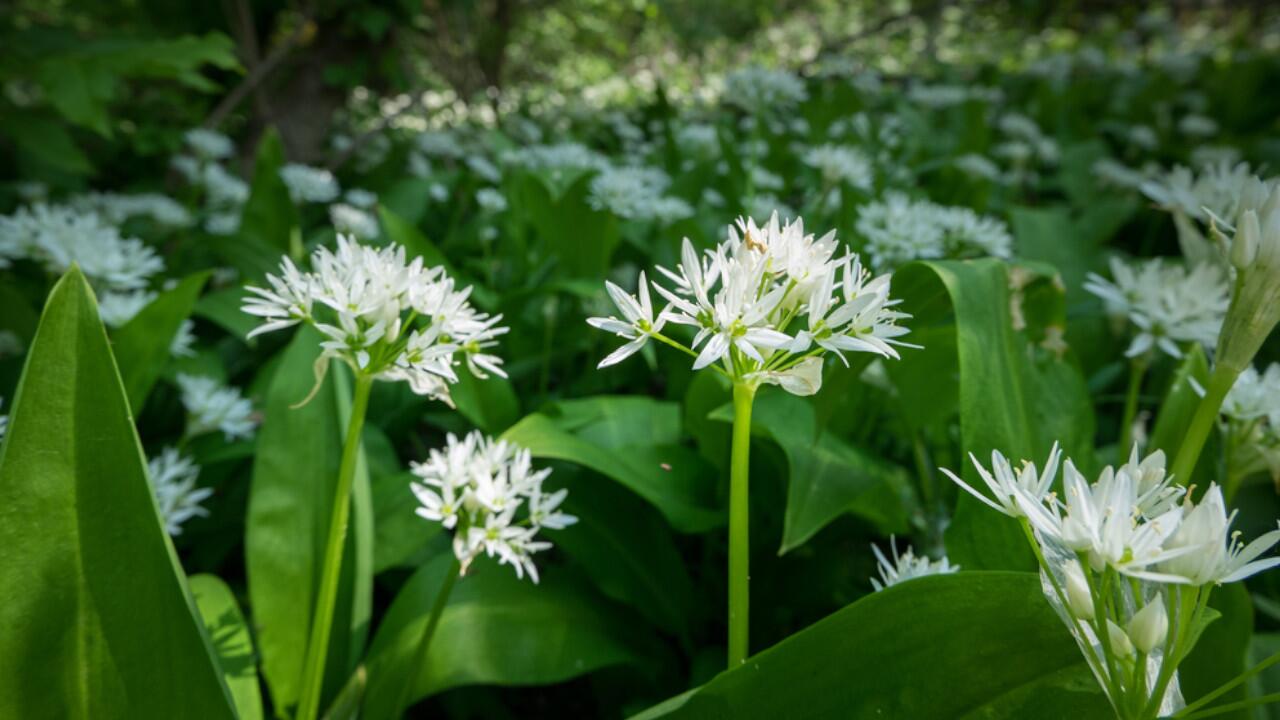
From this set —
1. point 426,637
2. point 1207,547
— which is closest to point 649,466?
point 426,637

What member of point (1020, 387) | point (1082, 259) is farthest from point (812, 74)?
point (1020, 387)

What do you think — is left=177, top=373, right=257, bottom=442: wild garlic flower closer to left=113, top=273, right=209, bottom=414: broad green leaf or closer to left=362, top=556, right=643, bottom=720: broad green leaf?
left=113, top=273, right=209, bottom=414: broad green leaf

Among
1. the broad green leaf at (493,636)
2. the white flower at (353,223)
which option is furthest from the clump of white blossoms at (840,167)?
the broad green leaf at (493,636)

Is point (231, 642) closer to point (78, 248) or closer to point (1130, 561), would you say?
point (78, 248)

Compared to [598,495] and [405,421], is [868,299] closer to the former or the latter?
[598,495]

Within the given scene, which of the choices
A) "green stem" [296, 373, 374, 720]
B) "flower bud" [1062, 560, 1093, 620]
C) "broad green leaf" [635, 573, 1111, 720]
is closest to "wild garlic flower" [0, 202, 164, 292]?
"green stem" [296, 373, 374, 720]

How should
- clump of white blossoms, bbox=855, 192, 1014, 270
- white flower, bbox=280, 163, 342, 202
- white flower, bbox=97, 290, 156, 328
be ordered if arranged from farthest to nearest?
white flower, bbox=280, 163, 342, 202 < clump of white blossoms, bbox=855, 192, 1014, 270 < white flower, bbox=97, 290, 156, 328
